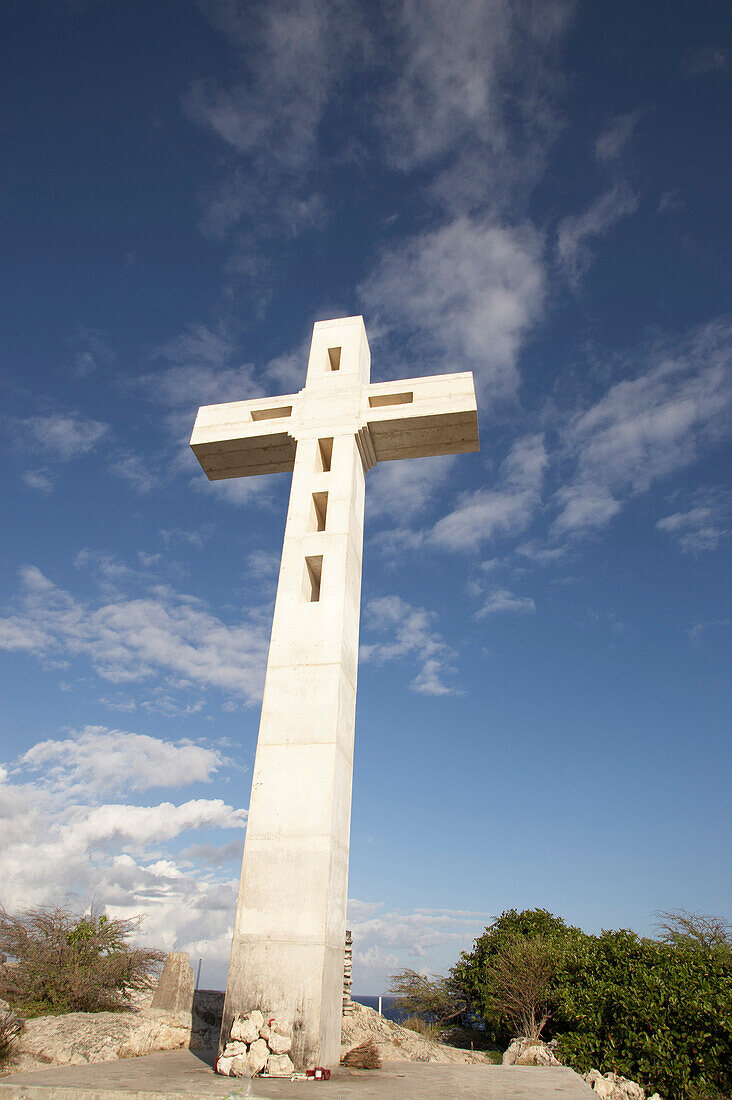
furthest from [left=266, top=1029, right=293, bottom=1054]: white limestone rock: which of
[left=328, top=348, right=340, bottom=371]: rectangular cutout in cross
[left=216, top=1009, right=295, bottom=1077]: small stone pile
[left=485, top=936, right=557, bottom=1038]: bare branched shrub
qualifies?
[left=485, top=936, right=557, bottom=1038]: bare branched shrub

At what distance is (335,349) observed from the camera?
42.7 ft

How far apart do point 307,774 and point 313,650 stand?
1.74 metres

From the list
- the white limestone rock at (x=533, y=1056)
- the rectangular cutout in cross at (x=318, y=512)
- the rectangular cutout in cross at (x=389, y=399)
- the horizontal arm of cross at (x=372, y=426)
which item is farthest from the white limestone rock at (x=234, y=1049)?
the rectangular cutout in cross at (x=389, y=399)

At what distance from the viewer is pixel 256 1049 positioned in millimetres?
7164

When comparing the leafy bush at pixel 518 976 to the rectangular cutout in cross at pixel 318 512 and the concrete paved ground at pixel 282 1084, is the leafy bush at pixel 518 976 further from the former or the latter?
the rectangular cutout in cross at pixel 318 512

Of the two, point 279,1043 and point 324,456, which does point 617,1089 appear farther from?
point 324,456

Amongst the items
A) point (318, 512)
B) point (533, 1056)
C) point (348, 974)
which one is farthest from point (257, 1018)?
point (533, 1056)

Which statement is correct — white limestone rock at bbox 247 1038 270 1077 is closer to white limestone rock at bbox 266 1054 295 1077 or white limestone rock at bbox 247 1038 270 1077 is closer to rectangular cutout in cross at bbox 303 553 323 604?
white limestone rock at bbox 266 1054 295 1077

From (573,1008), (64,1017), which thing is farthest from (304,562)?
(573,1008)

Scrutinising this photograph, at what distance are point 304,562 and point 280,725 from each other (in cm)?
265

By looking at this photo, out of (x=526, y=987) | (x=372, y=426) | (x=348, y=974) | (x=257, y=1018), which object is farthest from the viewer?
(x=526, y=987)

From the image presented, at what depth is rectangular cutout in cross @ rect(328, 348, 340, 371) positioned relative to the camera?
513 inches

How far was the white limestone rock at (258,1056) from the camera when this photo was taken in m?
6.98

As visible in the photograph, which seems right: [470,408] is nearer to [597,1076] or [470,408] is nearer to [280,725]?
[280,725]
